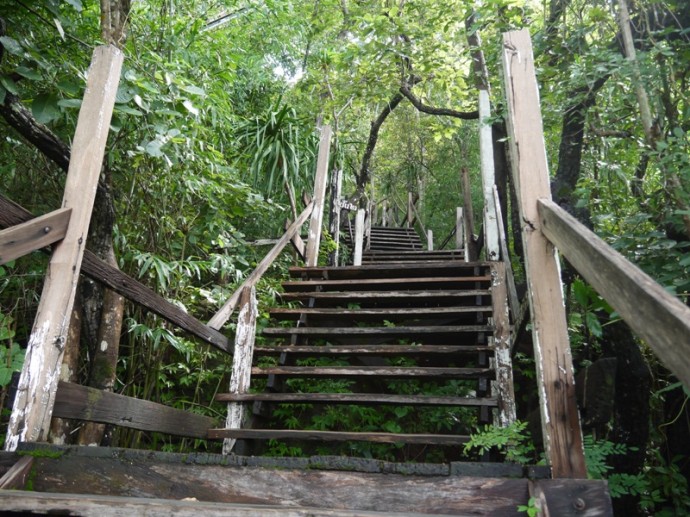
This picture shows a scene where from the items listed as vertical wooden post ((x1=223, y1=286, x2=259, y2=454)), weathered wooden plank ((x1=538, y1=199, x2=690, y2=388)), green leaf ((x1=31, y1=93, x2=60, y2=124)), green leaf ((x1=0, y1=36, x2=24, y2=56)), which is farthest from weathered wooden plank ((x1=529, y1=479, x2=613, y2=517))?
green leaf ((x1=0, y1=36, x2=24, y2=56))

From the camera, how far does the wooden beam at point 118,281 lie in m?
1.78

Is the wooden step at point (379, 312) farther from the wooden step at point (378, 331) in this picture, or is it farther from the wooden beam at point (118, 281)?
the wooden beam at point (118, 281)

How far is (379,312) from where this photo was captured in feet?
12.8

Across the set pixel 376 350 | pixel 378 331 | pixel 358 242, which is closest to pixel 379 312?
pixel 378 331

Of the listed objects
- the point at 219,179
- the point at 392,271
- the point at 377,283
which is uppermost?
the point at 219,179

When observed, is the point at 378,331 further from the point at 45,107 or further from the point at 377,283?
the point at 45,107

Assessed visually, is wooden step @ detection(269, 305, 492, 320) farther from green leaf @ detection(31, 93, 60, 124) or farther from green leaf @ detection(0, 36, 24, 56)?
green leaf @ detection(0, 36, 24, 56)

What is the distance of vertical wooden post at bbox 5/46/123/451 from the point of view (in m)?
1.74

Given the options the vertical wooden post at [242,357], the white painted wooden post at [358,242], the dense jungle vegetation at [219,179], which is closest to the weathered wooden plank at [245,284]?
the vertical wooden post at [242,357]

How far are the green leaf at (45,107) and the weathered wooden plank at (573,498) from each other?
2328 millimetres

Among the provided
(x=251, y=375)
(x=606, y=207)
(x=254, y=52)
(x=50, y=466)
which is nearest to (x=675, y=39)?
(x=606, y=207)

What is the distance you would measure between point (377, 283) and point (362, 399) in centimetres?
144

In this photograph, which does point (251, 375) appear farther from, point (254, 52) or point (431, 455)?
point (254, 52)

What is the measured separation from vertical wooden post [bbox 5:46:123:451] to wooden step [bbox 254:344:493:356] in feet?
5.91
